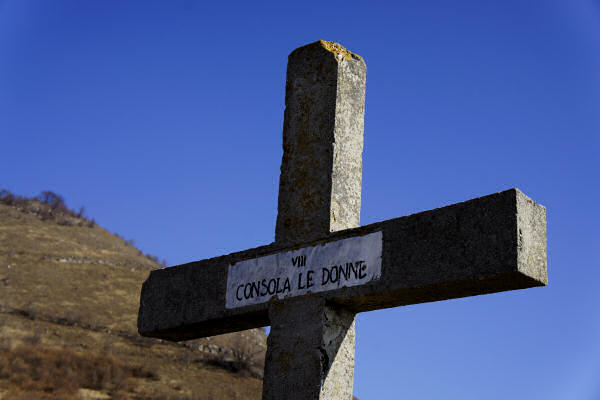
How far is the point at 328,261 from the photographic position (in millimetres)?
4469

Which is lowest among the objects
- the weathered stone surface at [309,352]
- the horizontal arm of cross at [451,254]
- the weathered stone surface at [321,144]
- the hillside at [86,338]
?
the weathered stone surface at [309,352]

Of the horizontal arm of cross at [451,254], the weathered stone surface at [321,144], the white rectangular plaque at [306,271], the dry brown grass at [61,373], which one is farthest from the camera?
the dry brown grass at [61,373]

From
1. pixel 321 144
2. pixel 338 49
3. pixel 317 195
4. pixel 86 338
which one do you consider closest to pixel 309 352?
pixel 317 195

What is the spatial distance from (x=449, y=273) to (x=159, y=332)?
2.38 meters

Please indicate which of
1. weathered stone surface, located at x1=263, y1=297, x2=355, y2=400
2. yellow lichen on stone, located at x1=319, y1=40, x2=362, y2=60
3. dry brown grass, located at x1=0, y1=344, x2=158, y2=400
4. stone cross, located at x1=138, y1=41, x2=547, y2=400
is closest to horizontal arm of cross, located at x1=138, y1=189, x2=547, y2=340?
stone cross, located at x1=138, y1=41, x2=547, y2=400

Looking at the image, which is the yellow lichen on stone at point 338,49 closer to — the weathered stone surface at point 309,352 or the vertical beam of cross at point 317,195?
A: the vertical beam of cross at point 317,195

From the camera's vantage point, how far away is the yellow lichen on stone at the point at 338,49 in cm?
511

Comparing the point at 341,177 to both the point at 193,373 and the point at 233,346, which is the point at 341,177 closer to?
the point at 193,373

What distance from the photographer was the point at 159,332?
18.0ft

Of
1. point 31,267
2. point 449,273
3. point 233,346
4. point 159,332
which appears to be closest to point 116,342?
point 233,346

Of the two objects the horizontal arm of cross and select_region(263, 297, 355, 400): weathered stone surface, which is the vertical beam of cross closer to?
select_region(263, 297, 355, 400): weathered stone surface

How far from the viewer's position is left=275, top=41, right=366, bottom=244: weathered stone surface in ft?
15.8

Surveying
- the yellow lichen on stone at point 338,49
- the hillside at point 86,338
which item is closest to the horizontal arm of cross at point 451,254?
the yellow lichen on stone at point 338,49

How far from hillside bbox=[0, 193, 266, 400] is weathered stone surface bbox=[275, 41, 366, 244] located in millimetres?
19929
